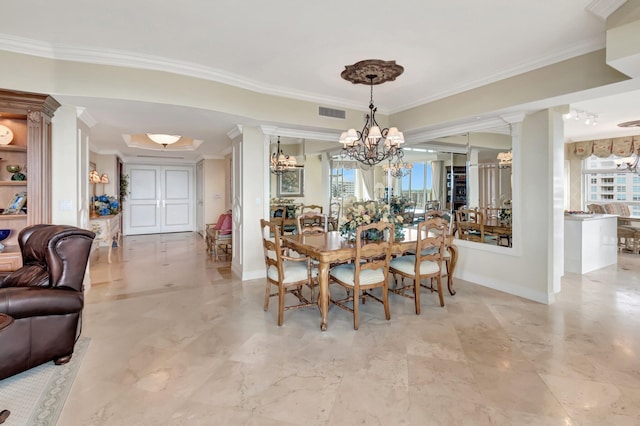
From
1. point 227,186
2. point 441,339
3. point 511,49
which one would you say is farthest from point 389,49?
point 227,186

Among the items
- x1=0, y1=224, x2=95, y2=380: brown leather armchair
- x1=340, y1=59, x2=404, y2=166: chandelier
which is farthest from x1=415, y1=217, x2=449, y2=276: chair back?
x1=0, y1=224, x2=95, y2=380: brown leather armchair

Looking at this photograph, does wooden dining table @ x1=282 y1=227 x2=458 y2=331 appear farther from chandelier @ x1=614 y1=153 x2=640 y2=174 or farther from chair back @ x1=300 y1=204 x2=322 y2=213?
chandelier @ x1=614 y1=153 x2=640 y2=174

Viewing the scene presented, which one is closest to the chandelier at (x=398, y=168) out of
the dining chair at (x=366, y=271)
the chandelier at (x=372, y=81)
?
the chandelier at (x=372, y=81)

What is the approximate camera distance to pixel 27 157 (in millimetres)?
3307

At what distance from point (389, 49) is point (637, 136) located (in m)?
7.15

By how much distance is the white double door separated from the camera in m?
9.55

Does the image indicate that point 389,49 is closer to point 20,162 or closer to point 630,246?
point 20,162

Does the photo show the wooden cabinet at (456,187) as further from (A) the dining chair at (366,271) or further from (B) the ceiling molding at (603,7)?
(B) the ceiling molding at (603,7)

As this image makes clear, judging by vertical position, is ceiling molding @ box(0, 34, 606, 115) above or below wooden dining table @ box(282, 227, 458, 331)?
above

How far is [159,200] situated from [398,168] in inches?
290

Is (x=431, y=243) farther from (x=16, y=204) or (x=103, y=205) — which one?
(x=103, y=205)

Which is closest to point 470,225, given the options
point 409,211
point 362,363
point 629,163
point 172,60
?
point 409,211

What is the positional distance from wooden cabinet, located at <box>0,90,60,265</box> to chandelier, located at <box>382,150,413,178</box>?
16.2 ft

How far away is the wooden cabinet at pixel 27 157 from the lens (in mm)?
3199
